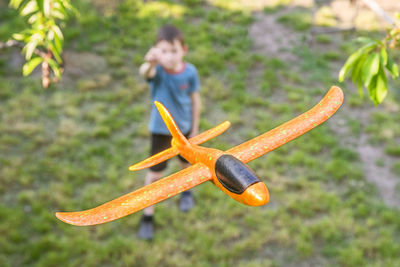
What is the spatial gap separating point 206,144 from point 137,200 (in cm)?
381

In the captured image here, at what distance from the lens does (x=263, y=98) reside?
606cm

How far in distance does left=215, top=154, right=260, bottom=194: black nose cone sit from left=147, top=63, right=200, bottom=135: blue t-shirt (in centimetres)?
206

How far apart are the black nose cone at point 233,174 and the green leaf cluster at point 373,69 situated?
31.6 inches

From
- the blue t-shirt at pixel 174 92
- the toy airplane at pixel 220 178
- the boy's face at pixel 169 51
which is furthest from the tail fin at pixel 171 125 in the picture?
the blue t-shirt at pixel 174 92

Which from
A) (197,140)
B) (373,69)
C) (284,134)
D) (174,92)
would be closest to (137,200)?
(284,134)

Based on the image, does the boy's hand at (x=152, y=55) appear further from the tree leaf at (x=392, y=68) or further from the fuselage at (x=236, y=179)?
the tree leaf at (x=392, y=68)

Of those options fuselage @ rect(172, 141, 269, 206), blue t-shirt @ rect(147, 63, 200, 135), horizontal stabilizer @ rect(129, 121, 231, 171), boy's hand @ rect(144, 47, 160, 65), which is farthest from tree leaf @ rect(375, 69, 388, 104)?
blue t-shirt @ rect(147, 63, 200, 135)

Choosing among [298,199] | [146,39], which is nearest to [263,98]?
[298,199]

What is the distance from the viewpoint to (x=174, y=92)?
11.7ft

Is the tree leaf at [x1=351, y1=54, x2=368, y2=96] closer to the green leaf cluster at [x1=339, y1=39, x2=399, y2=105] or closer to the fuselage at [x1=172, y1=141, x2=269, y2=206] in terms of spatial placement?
the green leaf cluster at [x1=339, y1=39, x2=399, y2=105]

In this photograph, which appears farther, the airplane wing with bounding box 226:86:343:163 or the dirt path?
the dirt path

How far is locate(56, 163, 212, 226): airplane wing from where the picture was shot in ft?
4.44

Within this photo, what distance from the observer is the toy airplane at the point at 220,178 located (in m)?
1.38

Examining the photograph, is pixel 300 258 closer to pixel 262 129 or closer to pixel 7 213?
pixel 262 129
